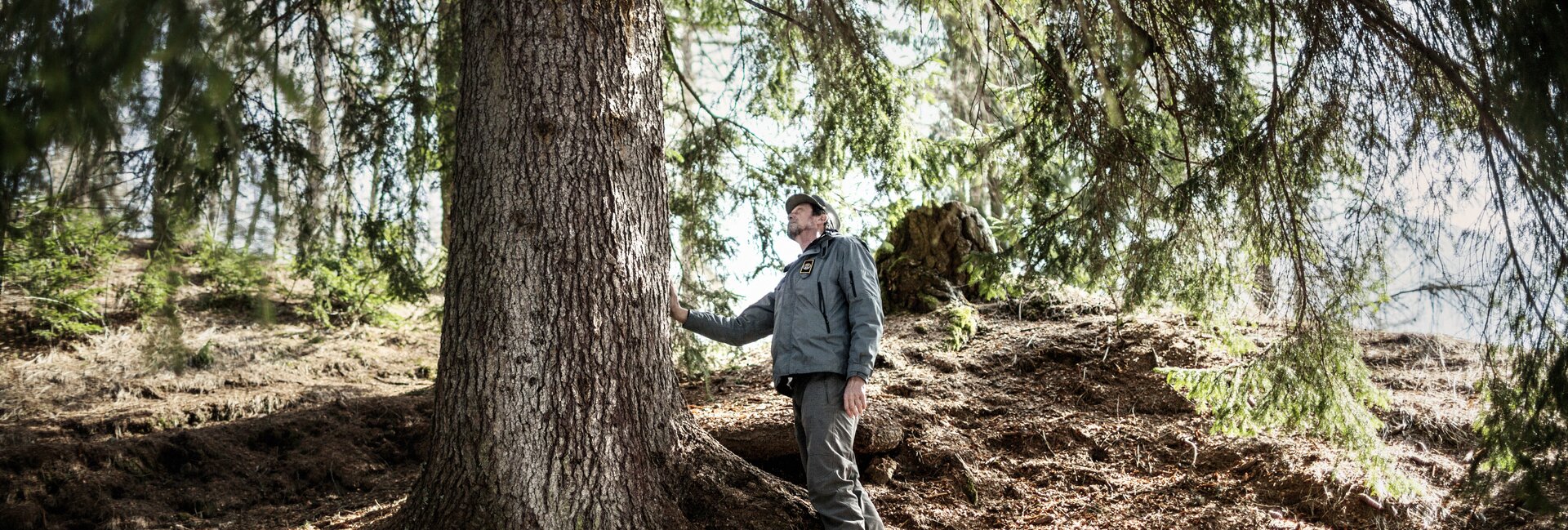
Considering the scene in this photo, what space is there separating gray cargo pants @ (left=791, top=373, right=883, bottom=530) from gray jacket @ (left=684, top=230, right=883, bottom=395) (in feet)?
0.34

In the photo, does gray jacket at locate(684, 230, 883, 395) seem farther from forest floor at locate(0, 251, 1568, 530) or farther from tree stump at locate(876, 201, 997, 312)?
tree stump at locate(876, 201, 997, 312)

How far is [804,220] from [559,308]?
4.55 feet

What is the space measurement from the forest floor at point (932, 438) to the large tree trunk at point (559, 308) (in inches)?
50.2

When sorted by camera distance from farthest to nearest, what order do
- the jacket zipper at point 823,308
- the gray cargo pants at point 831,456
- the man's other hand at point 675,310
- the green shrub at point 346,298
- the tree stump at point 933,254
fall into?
the green shrub at point 346,298
the tree stump at point 933,254
the man's other hand at point 675,310
the jacket zipper at point 823,308
the gray cargo pants at point 831,456

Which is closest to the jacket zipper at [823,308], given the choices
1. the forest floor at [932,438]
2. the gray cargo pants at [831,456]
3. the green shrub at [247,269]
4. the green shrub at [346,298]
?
the gray cargo pants at [831,456]

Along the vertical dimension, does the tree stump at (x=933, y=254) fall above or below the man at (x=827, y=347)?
above

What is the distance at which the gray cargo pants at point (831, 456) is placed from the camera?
389 centimetres


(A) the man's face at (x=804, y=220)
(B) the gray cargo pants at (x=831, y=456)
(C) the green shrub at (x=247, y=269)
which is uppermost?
(A) the man's face at (x=804, y=220)

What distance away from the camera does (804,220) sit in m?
4.47

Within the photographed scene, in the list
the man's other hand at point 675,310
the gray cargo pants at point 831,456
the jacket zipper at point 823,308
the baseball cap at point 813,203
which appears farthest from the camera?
the baseball cap at point 813,203

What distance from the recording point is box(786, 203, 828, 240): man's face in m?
4.47

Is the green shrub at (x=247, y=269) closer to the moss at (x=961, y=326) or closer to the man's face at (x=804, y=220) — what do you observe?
the man's face at (x=804, y=220)

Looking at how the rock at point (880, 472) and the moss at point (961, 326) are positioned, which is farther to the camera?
the moss at point (961, 326)

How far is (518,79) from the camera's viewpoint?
3807 millimetres
